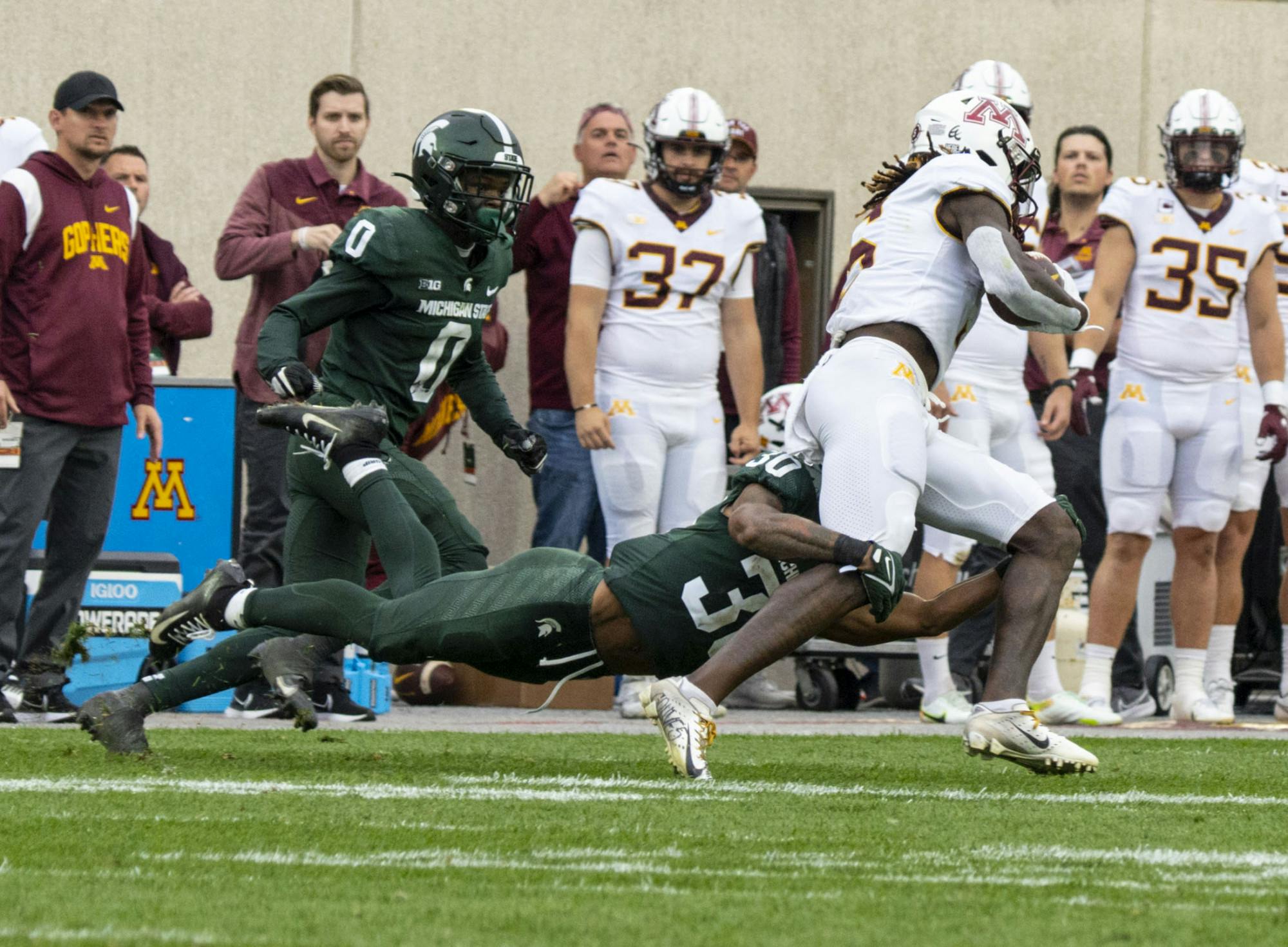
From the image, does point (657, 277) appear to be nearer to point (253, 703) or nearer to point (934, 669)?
point (934, 669)

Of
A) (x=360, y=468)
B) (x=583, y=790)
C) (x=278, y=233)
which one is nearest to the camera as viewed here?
(x=583, y=790)

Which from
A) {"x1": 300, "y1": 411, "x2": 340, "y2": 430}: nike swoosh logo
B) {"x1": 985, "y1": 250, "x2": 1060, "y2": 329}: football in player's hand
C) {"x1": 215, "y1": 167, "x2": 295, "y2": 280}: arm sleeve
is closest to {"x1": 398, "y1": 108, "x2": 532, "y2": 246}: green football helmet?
{"x1": 300, "y1": 411, "x2": 340, "y2": 430}: nike swoosh logo

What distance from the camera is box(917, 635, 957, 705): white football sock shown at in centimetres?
832

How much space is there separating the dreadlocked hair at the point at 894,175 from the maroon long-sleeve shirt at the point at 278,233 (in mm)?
2603

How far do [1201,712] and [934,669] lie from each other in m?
1.06

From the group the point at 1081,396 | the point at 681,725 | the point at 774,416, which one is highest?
the point at 1081,396

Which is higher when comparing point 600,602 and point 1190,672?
point 600,602

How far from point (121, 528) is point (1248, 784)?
14.9 feet

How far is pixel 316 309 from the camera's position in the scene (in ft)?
19.9

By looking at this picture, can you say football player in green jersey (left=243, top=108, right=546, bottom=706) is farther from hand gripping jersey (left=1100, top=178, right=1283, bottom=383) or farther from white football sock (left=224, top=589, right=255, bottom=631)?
hand gripping jersey (left=1100, top=178, right=1283, bottom=383)

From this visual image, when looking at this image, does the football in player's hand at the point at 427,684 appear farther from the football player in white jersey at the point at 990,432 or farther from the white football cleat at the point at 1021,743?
the white football cleat at the point at 1021,743

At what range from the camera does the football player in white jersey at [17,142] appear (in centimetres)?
882

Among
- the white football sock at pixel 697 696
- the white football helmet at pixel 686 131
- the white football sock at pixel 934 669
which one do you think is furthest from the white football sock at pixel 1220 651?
the white football sock at pixel 697 696

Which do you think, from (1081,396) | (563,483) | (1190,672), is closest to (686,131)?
(563,483)
